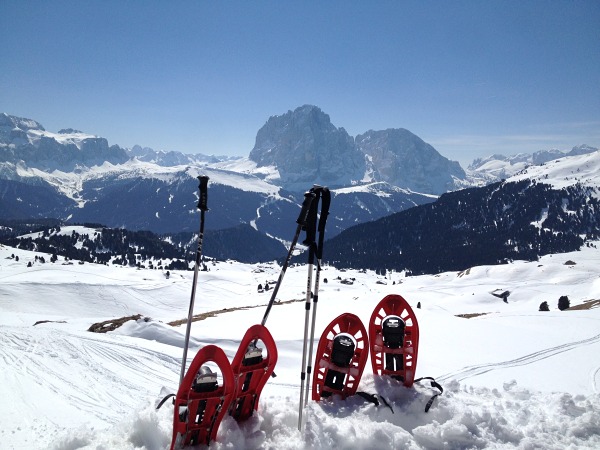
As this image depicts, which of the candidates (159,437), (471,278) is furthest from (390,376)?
(471,278)

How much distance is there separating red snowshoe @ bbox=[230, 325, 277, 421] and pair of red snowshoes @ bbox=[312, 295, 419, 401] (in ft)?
5.23

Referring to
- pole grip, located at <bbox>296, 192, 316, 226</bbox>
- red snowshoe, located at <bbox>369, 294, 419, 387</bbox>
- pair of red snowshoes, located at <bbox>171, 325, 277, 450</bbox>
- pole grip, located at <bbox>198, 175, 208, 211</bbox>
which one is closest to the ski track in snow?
red snowshoe, located at <bbox>369, 294, 419, 387</bbox>

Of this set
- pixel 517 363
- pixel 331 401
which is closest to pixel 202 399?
pixel 331 401

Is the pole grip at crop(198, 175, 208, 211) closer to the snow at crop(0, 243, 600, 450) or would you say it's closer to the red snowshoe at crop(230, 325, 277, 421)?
the red snowshoe at crop(230, 325, 277, 421)

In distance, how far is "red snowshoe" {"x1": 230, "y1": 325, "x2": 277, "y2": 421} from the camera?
23.5 feet

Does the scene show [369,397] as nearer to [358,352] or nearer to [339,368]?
[339,368]

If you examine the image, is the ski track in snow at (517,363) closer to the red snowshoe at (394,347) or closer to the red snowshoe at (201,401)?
the red snowshoe at (394,347)

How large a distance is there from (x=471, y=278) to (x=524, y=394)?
139 meters

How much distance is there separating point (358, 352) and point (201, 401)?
3.74m

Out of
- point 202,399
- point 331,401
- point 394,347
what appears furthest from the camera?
point 394,347

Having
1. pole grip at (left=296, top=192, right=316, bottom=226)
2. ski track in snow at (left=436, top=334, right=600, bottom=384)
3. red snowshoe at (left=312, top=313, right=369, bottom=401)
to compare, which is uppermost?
pole grip at (left=296, top=192, right=316, bottom=226)

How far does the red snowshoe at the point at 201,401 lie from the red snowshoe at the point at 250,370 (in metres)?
0.56

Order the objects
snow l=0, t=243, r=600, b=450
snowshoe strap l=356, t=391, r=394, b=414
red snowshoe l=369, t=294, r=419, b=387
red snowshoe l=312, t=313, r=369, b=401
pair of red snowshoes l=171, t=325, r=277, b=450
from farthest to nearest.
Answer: red snowshoe l=369, t=294, r=419, b=387, red snowshoe l=312, t=313, r=369, b=401, snowshoe strap l=356, t=391, r=394, b=414, snow l=0, t=243, r=600, b=450, pair of red snowshoes l=171, t=325, r=277, b=450

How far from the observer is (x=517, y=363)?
53.9 feet
